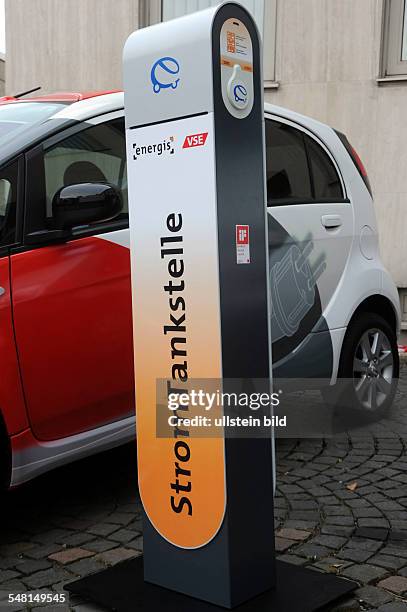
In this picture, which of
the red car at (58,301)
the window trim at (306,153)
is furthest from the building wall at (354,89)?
the red car at (58,301)

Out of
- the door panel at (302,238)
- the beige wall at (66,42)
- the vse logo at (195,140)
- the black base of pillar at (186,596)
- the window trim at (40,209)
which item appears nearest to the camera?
the vse logo at (195,140)

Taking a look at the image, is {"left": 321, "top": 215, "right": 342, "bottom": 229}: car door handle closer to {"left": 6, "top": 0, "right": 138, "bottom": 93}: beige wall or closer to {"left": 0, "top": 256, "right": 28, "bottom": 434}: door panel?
{"left": 0, "top": 256, "right": 28, "bottom": 434}: door panel

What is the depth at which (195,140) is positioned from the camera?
8.37 ft

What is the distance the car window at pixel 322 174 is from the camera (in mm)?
4770

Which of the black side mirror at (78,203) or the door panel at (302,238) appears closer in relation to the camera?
the black side mirror at (78,203)

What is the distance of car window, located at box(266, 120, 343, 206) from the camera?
4473 millimetres

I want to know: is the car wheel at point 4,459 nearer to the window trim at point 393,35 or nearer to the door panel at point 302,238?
the door panel at point 302,238

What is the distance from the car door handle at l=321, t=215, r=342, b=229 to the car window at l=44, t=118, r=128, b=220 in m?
1.35

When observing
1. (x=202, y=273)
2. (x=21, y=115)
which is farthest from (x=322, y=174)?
(x=202, y=273)

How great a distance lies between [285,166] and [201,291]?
2.19 metres

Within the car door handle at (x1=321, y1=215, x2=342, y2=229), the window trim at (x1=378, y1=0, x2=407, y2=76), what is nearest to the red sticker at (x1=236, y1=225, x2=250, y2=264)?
the car door handle at (x1=321, y1=215, x2=342, y2=229)

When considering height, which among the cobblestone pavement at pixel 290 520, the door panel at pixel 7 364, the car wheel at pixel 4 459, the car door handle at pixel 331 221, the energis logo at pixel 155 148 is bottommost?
the cobblestone pavement at pixel 290 520

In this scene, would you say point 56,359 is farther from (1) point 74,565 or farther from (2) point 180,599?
(2) point 180,599

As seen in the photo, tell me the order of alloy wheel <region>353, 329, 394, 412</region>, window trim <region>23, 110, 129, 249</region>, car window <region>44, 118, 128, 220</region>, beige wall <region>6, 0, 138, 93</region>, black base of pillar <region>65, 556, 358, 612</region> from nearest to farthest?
black base of pillar <region>65, 556, 358, 612</region> < window trim <region>23, 110, 129, 249</region> < car window <region>44, 118, 128, 220</region> < alloy wheel <region>353, 329, 394, 412</region> < beige wall <region>6, 0, 138, 93</region>
